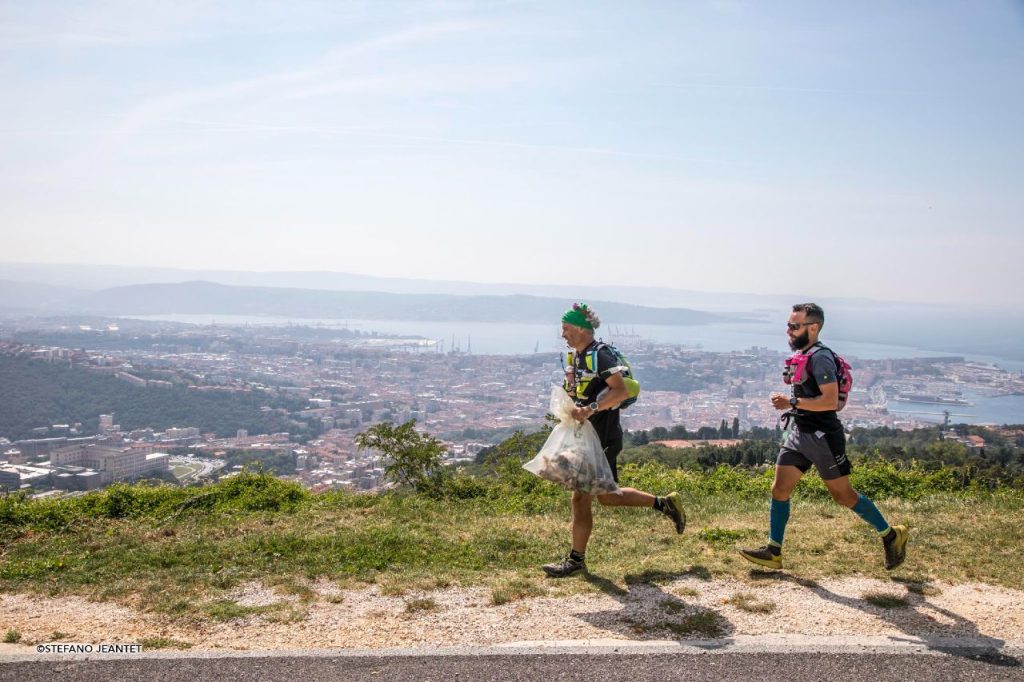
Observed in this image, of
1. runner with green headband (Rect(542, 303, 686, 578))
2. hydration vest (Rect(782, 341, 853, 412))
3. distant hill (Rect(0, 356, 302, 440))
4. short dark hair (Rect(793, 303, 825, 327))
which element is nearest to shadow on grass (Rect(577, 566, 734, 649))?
runner with green headband (Rect(542, 303, 686, 578))

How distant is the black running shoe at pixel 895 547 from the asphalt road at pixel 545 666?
52.7 inches

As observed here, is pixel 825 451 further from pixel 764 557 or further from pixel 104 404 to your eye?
pixel 104 404

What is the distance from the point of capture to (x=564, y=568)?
221 inches

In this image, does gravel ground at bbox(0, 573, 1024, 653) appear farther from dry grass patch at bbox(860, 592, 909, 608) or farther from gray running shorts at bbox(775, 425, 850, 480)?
gray running shorts at bbox(775, 425, 850, 480)

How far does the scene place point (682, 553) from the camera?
6.17 metres

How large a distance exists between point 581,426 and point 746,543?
2.06m

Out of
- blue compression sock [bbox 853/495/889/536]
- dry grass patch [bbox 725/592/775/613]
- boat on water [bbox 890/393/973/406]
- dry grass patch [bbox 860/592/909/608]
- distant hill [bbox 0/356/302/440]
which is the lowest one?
distant hill [bbox 0/356/302/440]

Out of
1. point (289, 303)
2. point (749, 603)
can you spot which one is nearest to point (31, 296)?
point (289, 303)

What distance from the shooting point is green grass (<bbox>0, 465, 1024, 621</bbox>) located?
5508 millimetres

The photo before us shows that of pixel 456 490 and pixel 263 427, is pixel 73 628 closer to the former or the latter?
pixel 456 490

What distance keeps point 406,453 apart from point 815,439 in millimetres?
5167

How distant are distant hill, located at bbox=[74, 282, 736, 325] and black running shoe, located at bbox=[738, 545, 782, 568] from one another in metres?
94.4

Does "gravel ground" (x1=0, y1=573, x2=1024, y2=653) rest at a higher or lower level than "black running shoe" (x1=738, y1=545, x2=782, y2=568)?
lower

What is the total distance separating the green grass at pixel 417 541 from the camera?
5508mm
